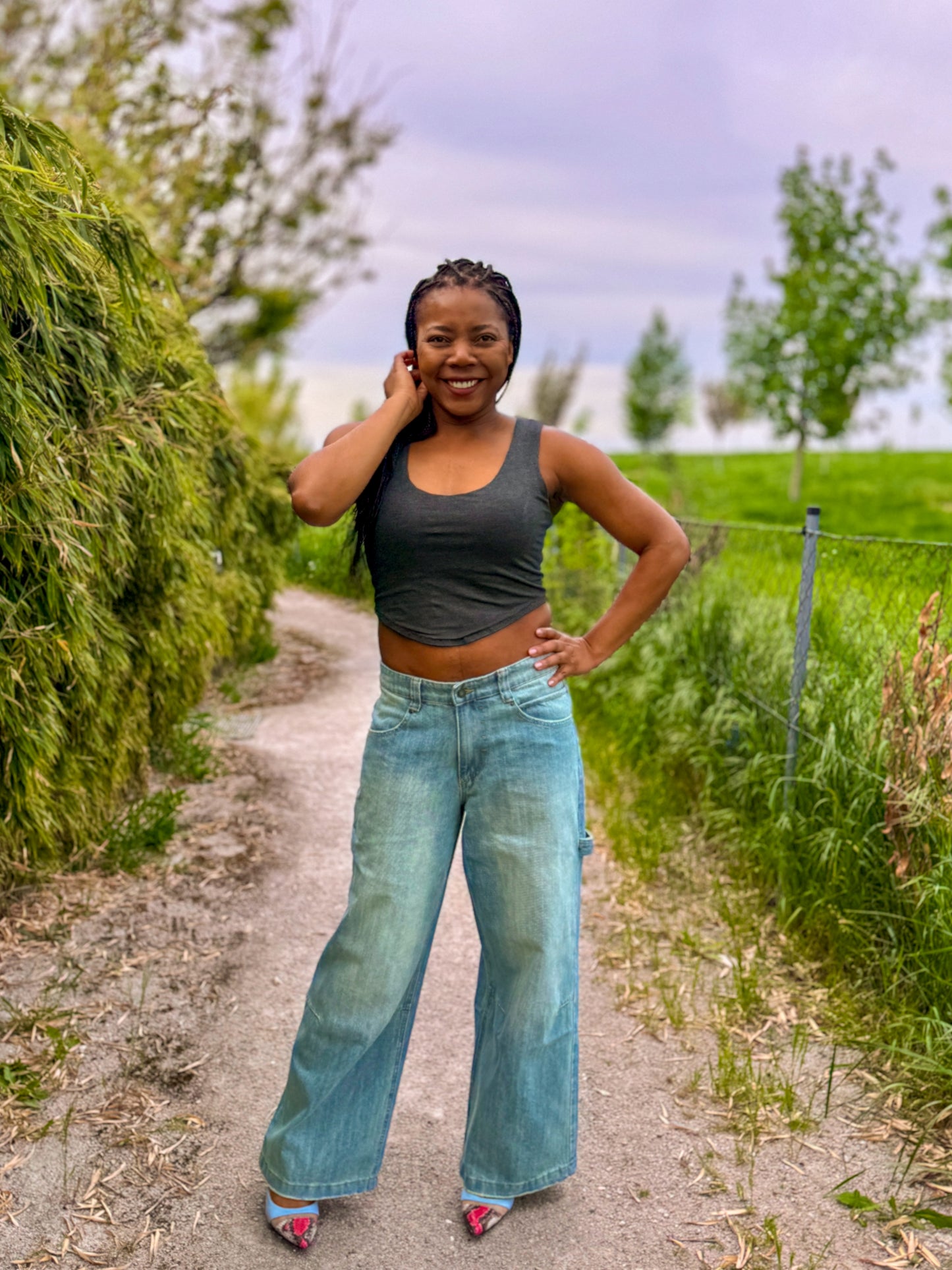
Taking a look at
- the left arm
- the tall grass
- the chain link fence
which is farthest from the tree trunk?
the left arm

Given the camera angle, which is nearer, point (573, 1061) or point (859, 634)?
point (573, 1061)

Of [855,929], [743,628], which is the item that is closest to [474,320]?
[855,929]

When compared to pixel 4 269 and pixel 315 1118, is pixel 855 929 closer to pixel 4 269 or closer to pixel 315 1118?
pixel 315 1118

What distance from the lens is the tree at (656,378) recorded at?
4891 centimetres

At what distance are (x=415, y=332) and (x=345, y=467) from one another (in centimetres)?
34

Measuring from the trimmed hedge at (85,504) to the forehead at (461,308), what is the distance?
1056 millimetres

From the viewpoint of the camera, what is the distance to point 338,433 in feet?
8.18

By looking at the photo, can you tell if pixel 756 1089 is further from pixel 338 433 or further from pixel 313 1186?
pixel 338 433

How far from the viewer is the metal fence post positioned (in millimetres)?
4531

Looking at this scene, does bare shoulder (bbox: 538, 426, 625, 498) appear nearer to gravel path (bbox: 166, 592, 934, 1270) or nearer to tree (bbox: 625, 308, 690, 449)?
gravel path (bbox: 166, 592, 934, 1270)

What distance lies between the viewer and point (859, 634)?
14.7ft

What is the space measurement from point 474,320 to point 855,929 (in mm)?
2604

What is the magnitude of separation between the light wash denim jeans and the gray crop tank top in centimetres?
12

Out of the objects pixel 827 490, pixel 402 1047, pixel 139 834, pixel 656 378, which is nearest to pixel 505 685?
pixel 402 1047
